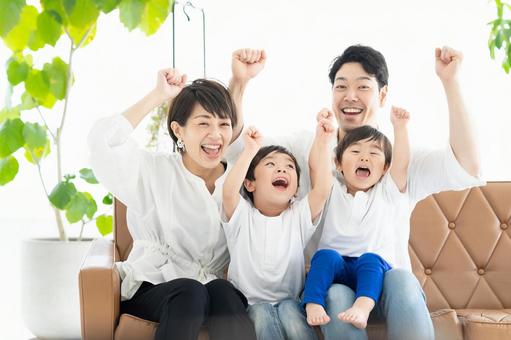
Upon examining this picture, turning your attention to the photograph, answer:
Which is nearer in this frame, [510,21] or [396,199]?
[396,199]

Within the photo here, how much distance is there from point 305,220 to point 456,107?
21.1 inches

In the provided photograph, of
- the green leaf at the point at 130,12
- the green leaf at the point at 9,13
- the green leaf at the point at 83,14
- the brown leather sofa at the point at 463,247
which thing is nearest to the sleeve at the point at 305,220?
the brown leather sofa at the point at 463,247

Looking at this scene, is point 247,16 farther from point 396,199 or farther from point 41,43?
point 396,199

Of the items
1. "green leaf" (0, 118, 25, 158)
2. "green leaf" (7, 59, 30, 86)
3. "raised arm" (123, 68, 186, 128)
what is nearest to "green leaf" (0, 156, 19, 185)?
"green leaf" (0, 118, 25, 158)

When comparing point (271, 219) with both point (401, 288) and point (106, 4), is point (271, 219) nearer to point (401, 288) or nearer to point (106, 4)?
point (401, 288)

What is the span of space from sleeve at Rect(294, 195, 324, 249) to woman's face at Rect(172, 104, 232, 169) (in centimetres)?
28

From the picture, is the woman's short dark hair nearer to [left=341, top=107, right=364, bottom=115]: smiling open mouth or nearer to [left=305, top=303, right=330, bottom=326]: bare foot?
[left=341, top=107, right=364, bottom=115]: smiling open mouth

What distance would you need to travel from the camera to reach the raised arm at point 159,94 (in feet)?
6.86

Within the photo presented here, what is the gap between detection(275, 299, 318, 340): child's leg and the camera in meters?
1.91

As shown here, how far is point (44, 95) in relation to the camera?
3.08 metres

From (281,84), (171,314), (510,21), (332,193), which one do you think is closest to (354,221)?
(332,193)

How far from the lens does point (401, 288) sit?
1906 millimetres

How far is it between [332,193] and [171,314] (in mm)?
621

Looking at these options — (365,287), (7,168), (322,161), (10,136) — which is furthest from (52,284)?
(365,287)
